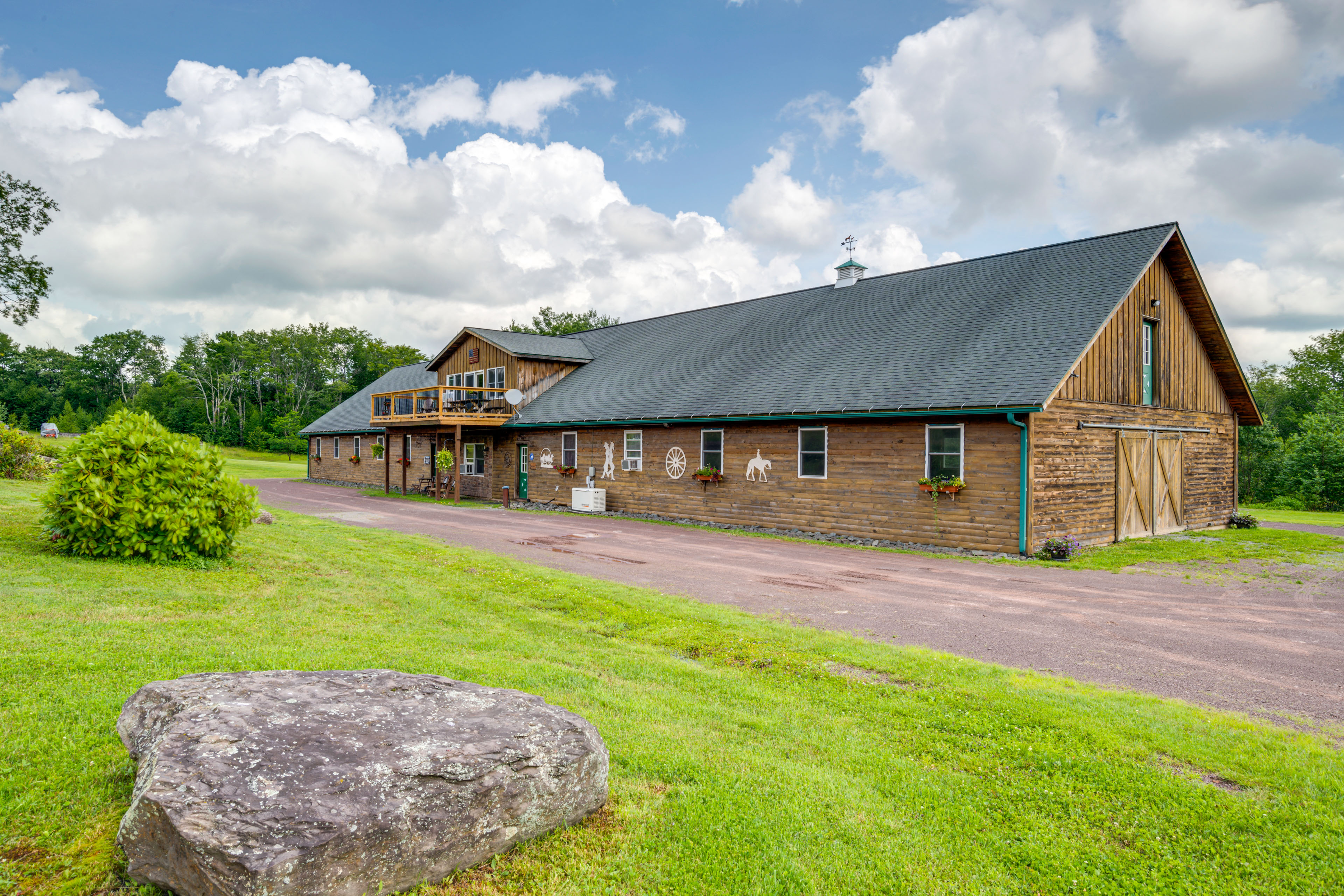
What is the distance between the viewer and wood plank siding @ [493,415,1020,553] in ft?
47.9

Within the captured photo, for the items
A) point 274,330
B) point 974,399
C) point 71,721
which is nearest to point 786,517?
point 974,399

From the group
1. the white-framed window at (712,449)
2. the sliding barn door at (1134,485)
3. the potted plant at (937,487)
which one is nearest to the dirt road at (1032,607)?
the potted plant at (937,487)

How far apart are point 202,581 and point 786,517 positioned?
501 inches

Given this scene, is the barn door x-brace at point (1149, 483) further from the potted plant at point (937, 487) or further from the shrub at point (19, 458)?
the shrub at point (19, 458)

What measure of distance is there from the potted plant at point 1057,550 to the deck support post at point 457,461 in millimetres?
18533

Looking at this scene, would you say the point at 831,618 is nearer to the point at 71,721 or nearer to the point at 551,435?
the point at 71,721

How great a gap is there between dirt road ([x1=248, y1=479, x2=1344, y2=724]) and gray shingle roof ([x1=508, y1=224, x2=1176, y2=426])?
3.76 metres

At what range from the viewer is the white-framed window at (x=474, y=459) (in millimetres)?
29047

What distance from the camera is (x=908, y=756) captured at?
4605mm

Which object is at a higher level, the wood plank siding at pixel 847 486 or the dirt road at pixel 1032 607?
the wood plank siding at pixel 847 486

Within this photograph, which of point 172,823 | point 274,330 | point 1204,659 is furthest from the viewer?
point 274,330

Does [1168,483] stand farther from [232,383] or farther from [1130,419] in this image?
[232,383]

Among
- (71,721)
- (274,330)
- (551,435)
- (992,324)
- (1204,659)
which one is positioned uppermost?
(274,330)

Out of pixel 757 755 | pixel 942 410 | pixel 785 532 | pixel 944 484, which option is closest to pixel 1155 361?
pixel 942 410
